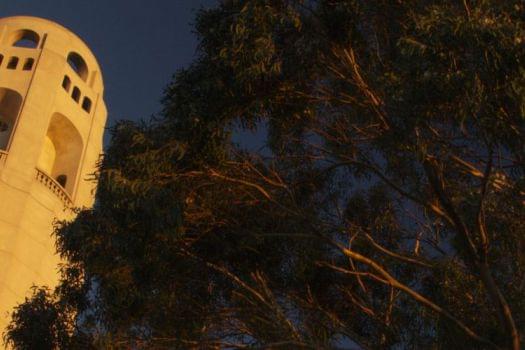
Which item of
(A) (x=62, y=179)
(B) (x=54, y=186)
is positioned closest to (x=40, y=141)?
(B) (x=54, y=186)

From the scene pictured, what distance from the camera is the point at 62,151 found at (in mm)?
30641

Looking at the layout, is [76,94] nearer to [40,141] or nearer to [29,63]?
[29,63]

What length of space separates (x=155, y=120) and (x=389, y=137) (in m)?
3.93

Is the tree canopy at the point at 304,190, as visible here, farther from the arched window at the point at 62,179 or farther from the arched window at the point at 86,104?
the arched window at the point at 86,104

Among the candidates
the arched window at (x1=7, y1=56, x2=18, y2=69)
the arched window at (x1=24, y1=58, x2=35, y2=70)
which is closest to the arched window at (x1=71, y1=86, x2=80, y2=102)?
the arched window at (x1=24, y1=58, x2=35, y2=70)

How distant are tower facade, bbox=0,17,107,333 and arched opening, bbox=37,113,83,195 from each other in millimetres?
40

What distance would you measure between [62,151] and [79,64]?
4692 millimetres

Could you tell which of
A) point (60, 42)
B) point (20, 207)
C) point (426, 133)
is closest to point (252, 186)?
point (426, 133)

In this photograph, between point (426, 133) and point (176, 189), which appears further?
point (176, 189)

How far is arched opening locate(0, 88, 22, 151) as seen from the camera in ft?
94.4

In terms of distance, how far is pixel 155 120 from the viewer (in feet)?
42.1

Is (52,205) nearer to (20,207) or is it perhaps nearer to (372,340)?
(20,207)

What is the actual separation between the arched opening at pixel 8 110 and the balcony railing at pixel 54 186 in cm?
270

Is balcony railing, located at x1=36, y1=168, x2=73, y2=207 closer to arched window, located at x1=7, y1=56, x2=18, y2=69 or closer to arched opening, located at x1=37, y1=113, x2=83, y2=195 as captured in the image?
arched opening, located at x1=37, y1=113, x2=83, y2=195
